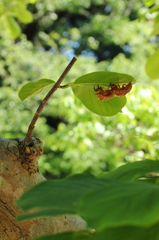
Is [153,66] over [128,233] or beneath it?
over

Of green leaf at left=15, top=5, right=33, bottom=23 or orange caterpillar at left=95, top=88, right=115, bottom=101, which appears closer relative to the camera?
orange caterpillar at left=95, top=88, right=115, bottom=101

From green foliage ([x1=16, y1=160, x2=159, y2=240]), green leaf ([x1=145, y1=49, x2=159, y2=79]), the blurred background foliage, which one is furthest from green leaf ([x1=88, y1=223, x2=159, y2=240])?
the blurred background foliage

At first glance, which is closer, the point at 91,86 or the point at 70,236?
the point at 70,236

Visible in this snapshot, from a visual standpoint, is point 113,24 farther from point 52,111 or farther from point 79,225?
point 79,225

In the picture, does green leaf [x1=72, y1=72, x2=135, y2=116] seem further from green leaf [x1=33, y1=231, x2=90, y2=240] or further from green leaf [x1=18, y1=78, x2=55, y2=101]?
green leaf [x1=33, y1=231, x2=90, y2=240]

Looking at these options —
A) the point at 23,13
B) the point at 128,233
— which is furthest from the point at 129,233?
the point at 23,13

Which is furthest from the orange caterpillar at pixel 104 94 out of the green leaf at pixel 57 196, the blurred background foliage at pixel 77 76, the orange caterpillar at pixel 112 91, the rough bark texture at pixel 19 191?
the blurred background foliage at pixel 77 76

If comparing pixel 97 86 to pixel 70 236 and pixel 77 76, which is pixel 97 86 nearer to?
pixel 70 236

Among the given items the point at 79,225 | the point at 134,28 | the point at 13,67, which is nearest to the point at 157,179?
the point at 79,225

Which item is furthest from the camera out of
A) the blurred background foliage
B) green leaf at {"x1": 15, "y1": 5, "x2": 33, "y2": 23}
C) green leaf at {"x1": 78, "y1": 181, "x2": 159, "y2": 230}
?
the blurred background foliage
